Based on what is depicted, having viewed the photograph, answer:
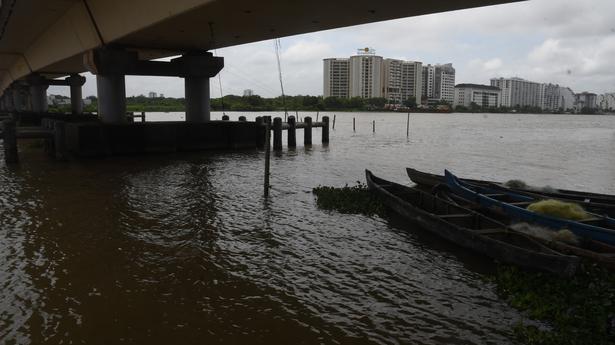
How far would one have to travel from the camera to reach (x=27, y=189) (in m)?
15.6

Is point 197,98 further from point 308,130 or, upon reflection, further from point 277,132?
point 308,130

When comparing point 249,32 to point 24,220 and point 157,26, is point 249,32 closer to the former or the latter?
point 157,26

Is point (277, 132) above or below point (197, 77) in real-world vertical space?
below

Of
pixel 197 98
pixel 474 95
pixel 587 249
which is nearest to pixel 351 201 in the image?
pixel 587 249

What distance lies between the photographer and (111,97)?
2567 centimetres

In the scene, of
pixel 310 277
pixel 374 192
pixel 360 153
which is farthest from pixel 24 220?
pixel 360 153

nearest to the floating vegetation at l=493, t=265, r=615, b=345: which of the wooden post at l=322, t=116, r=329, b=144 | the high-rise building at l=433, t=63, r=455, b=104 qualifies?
the wooden post at l=322, t=116, r=329, b=144

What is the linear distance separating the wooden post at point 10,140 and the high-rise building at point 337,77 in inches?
4970

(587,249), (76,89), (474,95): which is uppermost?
(474,95)

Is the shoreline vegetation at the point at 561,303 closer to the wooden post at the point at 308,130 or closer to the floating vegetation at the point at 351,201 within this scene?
the floating vegetation at the point at 351,201

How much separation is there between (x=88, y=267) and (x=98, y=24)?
59.1 feet

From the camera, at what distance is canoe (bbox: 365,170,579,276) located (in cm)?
777

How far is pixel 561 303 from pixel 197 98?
84.5 ft

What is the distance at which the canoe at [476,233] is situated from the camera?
7770 millimetres
